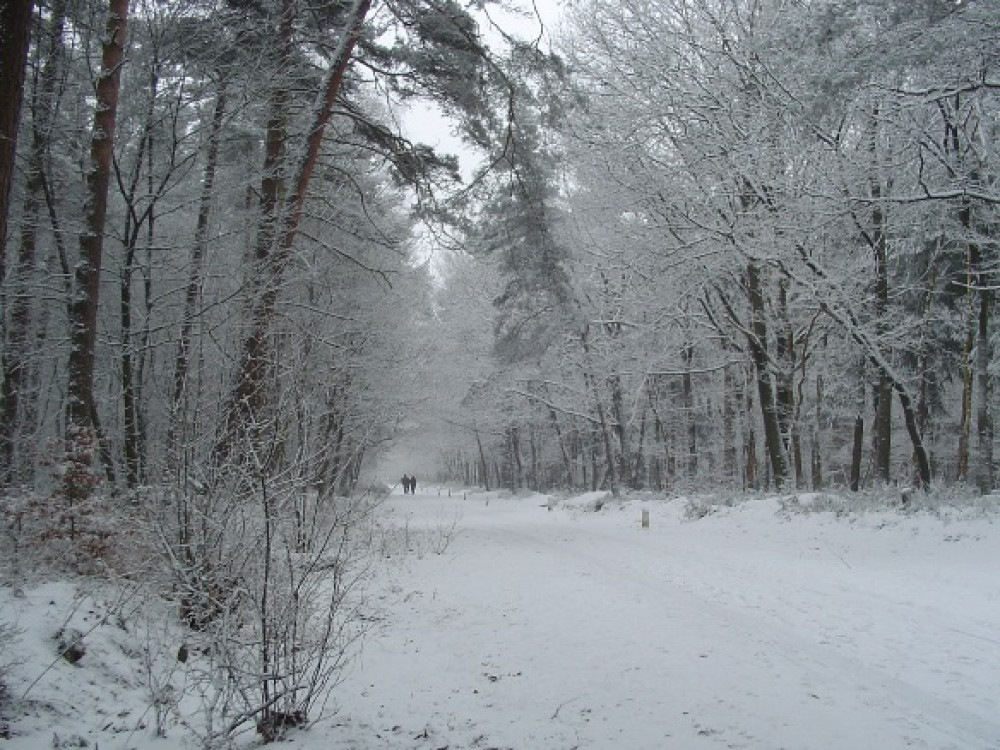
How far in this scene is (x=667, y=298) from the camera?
652 inches

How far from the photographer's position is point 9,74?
3.14m

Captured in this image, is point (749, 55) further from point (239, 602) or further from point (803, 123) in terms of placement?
point (239, 602)

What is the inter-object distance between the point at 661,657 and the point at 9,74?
19.0 feet

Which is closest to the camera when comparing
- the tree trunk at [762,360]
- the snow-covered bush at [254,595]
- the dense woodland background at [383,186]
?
the snow-covered bush at [254,595]

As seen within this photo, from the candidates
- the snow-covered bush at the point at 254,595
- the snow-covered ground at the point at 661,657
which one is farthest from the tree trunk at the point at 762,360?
the snow-covered bush at the point at 254,595

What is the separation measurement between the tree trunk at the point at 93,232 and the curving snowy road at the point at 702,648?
14.5 feet

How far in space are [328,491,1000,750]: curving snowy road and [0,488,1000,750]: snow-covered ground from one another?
0.07 feet

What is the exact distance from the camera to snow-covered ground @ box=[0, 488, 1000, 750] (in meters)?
3.77

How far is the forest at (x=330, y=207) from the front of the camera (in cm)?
466

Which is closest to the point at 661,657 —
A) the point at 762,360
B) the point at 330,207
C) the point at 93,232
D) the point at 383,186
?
the point at 93,232

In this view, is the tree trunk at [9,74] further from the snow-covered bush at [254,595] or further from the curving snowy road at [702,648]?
the curving snowy road at [702,648]

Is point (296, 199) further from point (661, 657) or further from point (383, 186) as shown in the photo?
point (383, 186)

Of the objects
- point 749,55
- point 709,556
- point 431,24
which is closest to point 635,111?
point 749,55

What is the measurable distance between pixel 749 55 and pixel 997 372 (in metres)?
13.4
